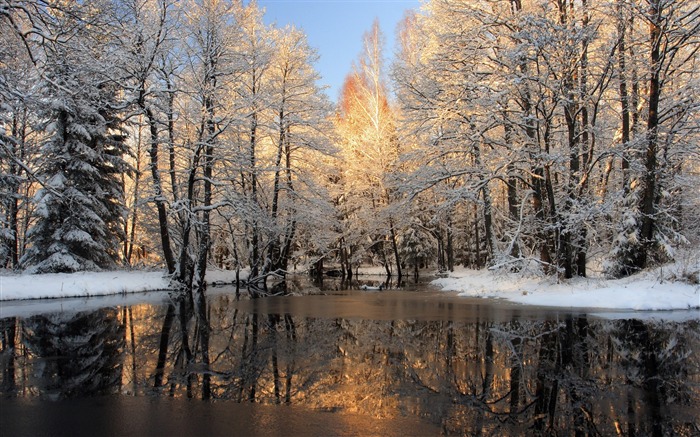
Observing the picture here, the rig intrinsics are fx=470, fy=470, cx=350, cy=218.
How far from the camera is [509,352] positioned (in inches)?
298

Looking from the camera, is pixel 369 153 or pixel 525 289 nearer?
pixel 525 289

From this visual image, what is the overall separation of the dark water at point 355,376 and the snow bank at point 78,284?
5.87 meters

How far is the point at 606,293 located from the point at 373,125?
77.5ft

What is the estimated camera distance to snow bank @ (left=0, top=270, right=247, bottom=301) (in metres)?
16.5

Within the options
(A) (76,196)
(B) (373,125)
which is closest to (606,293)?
(A) (76,196)

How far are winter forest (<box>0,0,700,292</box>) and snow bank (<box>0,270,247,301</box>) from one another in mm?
1332

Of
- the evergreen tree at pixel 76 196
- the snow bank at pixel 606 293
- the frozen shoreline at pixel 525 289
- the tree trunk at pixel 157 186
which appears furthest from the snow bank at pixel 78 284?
the snow bank at pixel 606 293

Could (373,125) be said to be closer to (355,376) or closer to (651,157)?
(651,157)

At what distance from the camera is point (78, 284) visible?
1800cm

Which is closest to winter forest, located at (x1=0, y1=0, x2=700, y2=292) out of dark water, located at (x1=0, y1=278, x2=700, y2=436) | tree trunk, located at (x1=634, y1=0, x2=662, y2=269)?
tree trunk, located at (x1=634, y1=0, x2=662, y2=269)

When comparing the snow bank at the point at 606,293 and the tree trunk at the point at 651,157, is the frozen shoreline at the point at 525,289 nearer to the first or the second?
the snow bank at the point at 606,293

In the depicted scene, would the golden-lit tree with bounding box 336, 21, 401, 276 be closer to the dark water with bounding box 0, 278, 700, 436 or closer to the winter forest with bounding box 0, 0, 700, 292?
the winter forest with bounding box 0, 0, 700, 292

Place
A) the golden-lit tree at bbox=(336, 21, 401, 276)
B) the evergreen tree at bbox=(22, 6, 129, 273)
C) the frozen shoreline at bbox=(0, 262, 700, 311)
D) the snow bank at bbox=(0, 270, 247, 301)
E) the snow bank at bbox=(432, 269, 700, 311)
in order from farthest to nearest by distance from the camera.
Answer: the golden-lit tree at bbox=(336, 21, 401, 276) < the evergreen tree at bbox=(22, 6, 129, 273) < the snow bank at bbox=(0, 270, 247, 301) < the frozen shoreline at bbox=(0, 262, 700, 311) < the snow bank at bbox=(432, 269, 700, 311)

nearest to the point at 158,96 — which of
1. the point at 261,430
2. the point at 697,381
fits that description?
the point at 261,430
